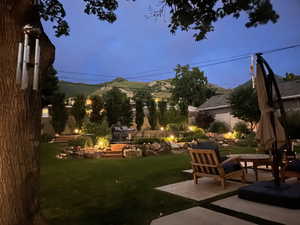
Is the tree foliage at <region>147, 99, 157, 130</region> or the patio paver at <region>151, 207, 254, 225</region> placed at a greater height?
the tree foliage at <region>147, 99, 157, 130</region>

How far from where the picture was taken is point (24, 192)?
217 cm

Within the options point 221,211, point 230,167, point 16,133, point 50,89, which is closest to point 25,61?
point 16,133

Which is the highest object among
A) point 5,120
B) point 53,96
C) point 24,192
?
point 53,96

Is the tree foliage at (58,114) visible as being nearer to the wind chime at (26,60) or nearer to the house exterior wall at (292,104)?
the wind chime at (26,60)

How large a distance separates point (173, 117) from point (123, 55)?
144m

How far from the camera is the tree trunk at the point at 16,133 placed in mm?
2111

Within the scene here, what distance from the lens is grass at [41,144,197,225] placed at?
3.18m

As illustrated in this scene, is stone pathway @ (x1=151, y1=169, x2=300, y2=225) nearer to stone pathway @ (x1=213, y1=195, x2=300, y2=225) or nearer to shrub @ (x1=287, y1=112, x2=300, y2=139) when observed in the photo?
stone pathway @ (x1=213, y1=195, x2=300, y2=225)

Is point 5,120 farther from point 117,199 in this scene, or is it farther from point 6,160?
point 117,199

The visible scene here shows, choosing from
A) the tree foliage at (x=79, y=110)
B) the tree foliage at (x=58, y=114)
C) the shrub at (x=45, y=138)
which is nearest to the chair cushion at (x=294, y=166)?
the shrub at (x=45, y=138)

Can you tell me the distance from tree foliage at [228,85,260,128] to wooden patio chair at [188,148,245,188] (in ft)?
35.1

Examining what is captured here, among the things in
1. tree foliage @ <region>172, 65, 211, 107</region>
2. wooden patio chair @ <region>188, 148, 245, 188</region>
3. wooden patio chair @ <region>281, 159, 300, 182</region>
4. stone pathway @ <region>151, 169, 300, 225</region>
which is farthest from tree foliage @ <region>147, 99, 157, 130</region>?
wooden patio chair @ <region>281, 159, 300, 182</region>

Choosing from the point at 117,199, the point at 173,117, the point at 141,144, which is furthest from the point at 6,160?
the point at 173,117

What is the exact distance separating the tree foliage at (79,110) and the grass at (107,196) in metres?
9.85
